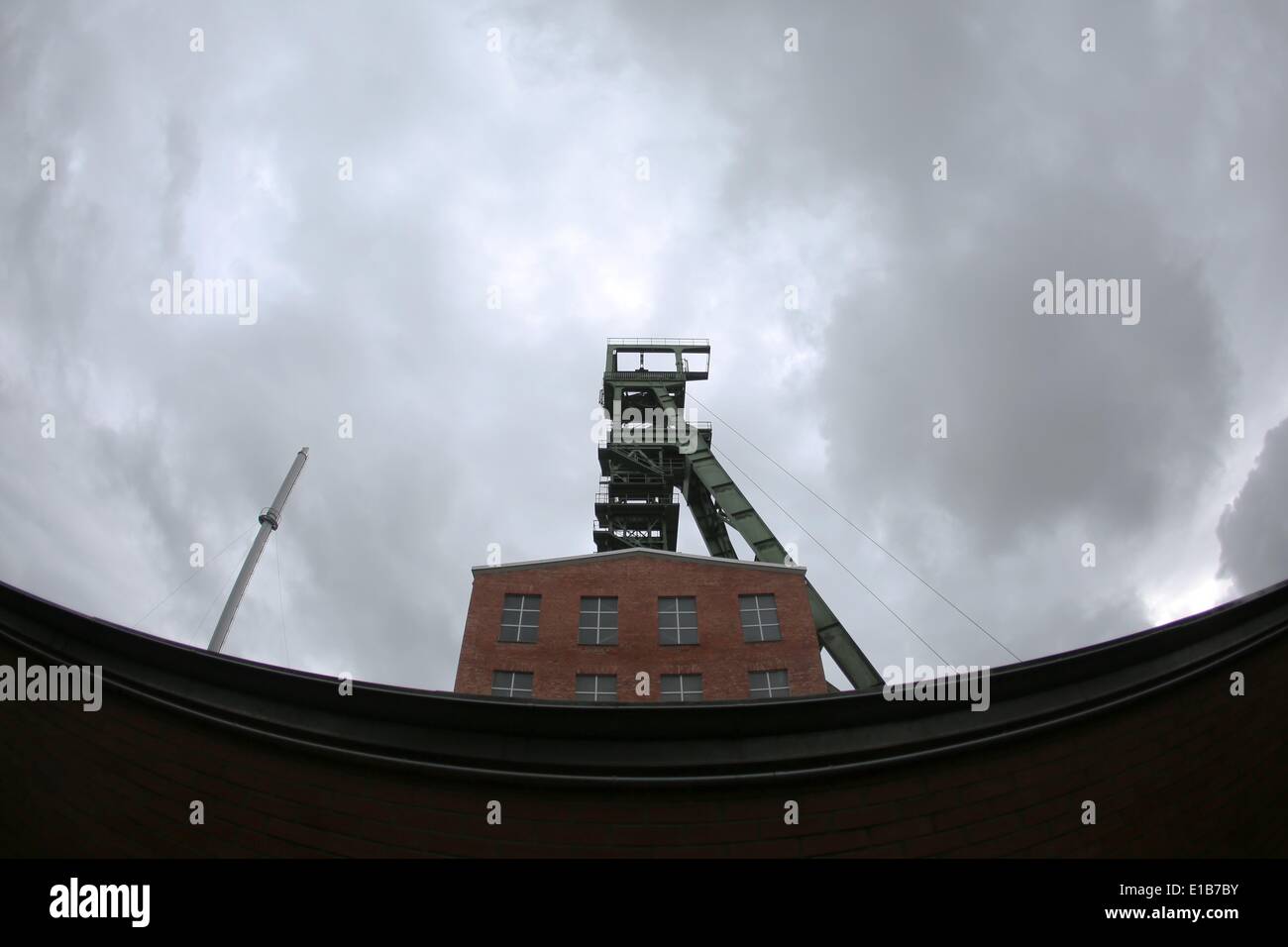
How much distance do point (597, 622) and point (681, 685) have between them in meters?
3.41

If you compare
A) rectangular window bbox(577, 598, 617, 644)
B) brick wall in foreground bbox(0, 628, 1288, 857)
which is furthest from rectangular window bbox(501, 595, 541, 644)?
brick wall in foreground bbox(0, 628, 1288, 857)

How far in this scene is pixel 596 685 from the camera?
856 inches

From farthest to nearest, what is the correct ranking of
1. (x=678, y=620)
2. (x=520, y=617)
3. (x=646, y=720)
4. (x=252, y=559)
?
(x=252, y=559)
(x=678, y=620)
(x=520, y=617)
(x=646, y=720)

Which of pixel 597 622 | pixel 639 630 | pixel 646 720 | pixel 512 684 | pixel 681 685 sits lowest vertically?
pixel 681 685

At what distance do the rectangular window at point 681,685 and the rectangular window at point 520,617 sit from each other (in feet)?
14.6

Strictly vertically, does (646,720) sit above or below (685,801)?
above

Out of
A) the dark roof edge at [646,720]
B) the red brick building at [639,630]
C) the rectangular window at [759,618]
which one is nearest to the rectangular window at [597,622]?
the red brick building at [639,630]

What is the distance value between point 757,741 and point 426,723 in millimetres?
2938

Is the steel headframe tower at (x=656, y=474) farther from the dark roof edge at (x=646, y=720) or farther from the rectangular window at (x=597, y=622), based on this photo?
the dark roof edge at (x=646, y=720)

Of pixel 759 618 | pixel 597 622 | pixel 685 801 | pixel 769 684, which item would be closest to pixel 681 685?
pixel 769 684

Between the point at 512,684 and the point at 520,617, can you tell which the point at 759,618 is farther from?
the point at 512,684

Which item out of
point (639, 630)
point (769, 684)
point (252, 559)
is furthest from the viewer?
point (252, 559)
